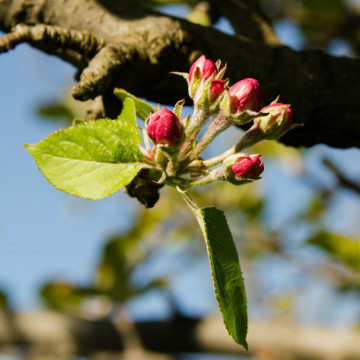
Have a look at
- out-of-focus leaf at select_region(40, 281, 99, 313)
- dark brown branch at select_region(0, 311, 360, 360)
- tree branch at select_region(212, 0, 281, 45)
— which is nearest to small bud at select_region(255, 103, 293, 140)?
tree branch at select_region(212, 0, 281, 45)

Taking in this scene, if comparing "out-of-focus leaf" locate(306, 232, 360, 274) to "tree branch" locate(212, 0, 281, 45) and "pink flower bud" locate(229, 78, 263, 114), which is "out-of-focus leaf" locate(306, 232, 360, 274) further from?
"pink flower bud" locate(229, 78, 263, 114)

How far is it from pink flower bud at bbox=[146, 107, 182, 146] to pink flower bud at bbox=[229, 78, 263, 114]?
107 mm

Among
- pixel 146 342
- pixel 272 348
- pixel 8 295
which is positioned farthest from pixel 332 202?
pixel 8 295

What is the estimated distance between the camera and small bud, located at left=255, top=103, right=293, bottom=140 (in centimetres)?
97

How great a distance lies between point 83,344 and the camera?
2.36 m

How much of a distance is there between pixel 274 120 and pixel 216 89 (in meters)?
0.12

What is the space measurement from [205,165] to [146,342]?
1554 millimetres

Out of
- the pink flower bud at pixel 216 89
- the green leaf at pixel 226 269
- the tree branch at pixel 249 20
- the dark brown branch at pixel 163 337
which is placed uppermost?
the pink flower bud at pixel 216 89

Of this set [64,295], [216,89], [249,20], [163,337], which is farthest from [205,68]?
[64,295]

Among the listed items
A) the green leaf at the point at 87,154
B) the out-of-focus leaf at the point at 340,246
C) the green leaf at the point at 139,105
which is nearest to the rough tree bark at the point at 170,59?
the green leaf at the point at 139,105

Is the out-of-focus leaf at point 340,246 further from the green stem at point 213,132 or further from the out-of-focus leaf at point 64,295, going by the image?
the green stem at point 213,132

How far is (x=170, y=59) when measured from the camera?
4.19ft

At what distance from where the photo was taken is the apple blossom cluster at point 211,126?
0.93 m

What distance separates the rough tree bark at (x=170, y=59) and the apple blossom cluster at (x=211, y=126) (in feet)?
0.78
